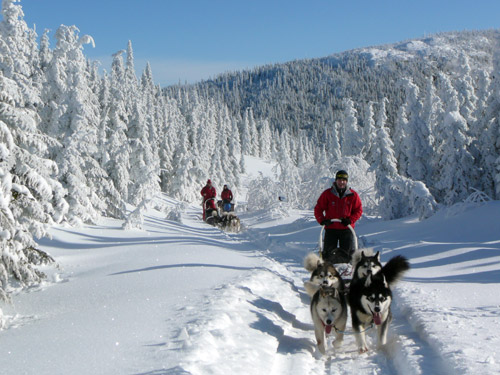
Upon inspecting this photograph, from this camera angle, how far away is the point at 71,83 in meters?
21.3

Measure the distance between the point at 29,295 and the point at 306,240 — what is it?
1129 cm

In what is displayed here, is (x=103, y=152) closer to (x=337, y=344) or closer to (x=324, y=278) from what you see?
(x=324, y=278)

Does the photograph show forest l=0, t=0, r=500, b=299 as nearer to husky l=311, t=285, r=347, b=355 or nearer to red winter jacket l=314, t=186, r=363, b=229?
husky l=311, t=285, r=347, b=355

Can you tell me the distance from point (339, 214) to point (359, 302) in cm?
244


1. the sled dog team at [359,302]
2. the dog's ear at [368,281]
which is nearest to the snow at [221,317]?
the sled dog team at [359,302]

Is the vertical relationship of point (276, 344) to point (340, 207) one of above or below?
below

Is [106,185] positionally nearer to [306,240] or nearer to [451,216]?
[306,240]

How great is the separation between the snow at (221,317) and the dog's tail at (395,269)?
811 mm

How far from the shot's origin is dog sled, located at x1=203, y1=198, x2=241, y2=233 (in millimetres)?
21406

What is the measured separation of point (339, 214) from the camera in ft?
26.6

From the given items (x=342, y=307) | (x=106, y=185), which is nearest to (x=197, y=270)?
(x=342, y=307)

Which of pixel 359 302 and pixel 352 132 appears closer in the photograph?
pixel 359 302

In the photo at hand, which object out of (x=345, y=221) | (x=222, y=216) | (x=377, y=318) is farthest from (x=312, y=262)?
(x=222, y=216)

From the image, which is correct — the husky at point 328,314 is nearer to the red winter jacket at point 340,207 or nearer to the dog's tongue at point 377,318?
the dog's tongue at point 377,318
